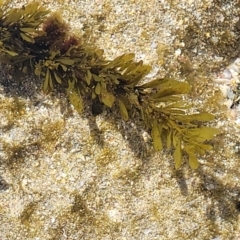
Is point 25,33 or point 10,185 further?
point 10,185

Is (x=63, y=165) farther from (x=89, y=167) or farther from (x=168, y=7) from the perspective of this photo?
(x=168, y=7)

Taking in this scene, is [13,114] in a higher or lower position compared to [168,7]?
lower

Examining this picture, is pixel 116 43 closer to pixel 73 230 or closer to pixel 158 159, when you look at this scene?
pixel 158 159

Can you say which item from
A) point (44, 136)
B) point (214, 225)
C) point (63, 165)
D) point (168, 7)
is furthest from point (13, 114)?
point (214, 225)

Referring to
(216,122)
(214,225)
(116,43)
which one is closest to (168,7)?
(116,43)

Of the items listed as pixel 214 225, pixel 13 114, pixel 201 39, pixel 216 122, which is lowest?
pixel 214 225

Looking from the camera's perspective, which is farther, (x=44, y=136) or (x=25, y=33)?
(x=44, y=136)
